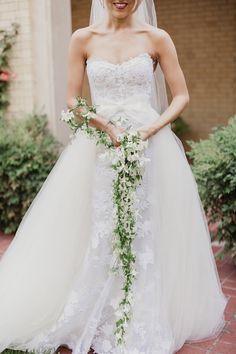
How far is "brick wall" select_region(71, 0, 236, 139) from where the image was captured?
8781 millimetres

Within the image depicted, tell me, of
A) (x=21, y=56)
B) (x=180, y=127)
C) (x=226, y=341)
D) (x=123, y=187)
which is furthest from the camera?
(x=180, y=127)

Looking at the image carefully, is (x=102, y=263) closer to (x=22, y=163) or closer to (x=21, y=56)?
(x=22, y=163)

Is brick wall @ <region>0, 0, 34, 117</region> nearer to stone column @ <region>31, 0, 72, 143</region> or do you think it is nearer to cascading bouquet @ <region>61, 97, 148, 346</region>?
stone column @ <region>31, 0, 72, 143</region>

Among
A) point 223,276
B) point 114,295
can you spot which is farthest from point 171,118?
point 223,276

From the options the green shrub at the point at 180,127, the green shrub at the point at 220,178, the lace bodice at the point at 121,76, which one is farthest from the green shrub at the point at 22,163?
the green shrub at the point at 180,127

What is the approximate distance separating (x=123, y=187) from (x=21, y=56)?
12.5ft

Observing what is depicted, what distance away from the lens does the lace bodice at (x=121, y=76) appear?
118 inches

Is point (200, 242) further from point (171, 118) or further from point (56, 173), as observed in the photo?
point (56, 173)

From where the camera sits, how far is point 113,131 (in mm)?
2922

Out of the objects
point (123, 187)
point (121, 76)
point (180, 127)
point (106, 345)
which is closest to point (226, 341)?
point (106, 345)

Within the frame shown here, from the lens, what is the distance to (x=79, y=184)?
130 inches

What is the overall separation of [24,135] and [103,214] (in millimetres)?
2945

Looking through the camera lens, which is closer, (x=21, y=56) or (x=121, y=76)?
(x=121, y=76)

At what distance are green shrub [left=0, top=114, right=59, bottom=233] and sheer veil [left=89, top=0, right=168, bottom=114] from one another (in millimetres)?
2426
